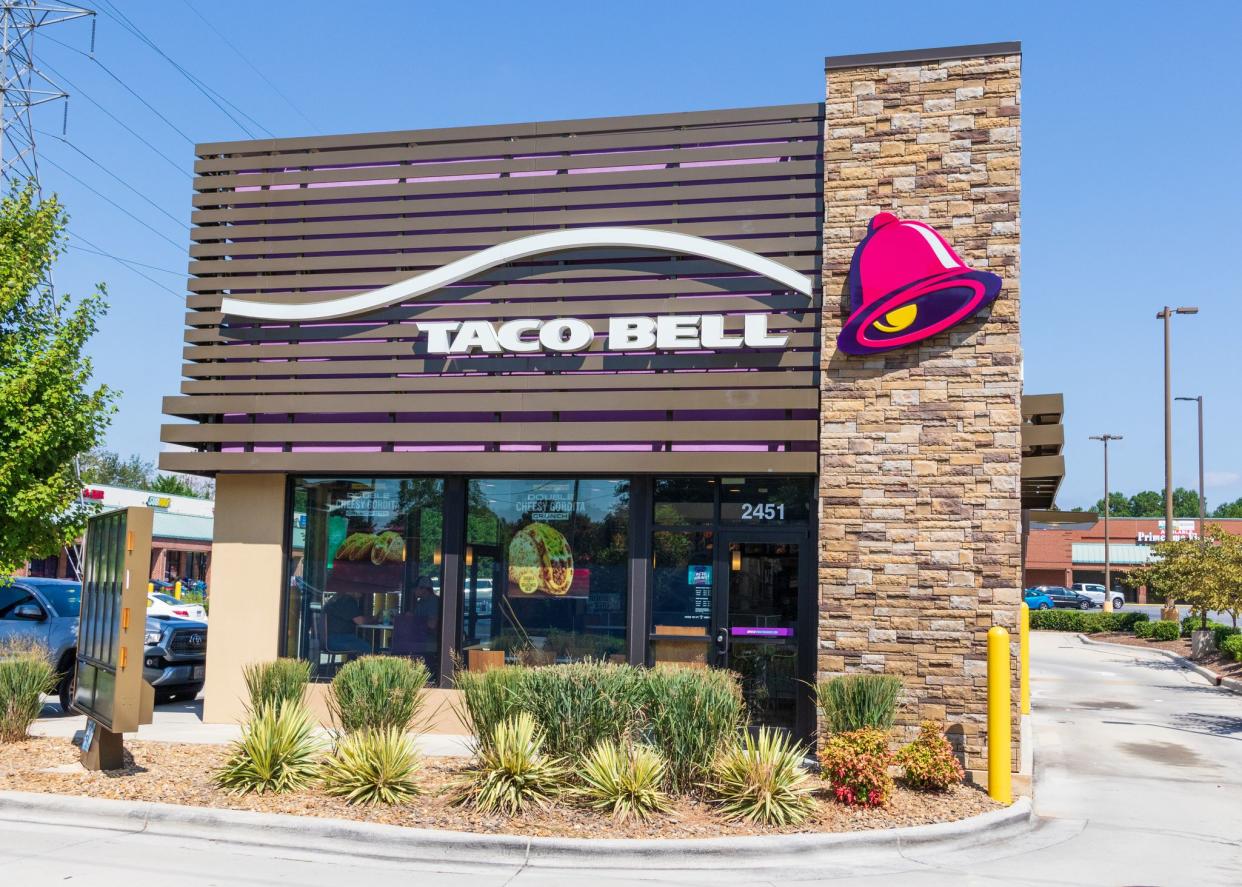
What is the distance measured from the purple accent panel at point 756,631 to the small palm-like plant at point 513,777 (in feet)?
14.6

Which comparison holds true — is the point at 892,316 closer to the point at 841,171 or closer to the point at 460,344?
the point at 841,171

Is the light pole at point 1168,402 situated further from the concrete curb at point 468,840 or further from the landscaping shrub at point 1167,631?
the concrete curb at point 468,840

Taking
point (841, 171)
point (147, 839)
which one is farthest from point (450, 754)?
point (841, 171)

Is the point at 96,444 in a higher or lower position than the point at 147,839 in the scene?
higher

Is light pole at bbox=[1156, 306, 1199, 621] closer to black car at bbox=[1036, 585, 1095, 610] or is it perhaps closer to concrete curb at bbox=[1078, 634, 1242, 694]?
concrete curb at bbox=[1078, 634, 1242, 694]

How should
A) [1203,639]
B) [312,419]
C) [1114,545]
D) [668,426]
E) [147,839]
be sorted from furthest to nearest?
[1114,545], [1203,639], [312,419], [668,426], [147,839]

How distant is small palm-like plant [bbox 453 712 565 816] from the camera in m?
9.28

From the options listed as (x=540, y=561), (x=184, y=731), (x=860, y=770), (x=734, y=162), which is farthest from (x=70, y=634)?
(x=860, y=770)

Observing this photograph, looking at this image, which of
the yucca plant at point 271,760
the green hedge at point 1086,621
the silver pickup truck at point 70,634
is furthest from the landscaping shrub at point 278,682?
the green hedge at point 1086,621

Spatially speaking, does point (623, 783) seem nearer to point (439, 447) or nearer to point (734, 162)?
point (439, 447)

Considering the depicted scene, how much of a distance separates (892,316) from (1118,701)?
13.2 metres

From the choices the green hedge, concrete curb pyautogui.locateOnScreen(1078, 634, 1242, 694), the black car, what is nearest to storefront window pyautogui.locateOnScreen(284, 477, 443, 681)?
concrete curb pyautogui.locateOnScreen(1078, 634, 1242, 694)

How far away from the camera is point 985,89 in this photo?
12.9 m

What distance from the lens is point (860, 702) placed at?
11.4 metres
